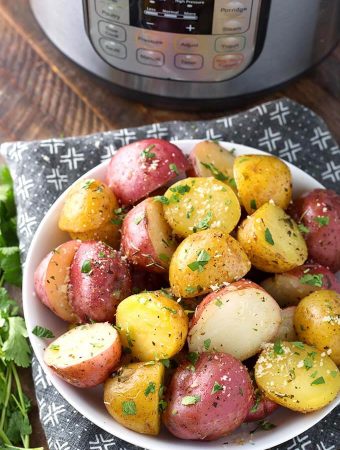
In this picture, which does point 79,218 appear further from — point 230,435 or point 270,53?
point 270,53

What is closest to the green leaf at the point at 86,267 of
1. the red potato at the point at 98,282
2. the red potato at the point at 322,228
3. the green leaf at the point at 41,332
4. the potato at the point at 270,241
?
the red potato at the point at 98,282

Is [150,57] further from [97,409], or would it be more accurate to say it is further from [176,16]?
[97,409]

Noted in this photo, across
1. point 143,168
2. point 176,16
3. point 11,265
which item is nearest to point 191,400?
point 143,168

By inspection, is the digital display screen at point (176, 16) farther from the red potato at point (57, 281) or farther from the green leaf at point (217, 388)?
the green leaf at point (217, 388)

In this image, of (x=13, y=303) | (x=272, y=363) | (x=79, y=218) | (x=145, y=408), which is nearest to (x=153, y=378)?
(x=145, y=408)

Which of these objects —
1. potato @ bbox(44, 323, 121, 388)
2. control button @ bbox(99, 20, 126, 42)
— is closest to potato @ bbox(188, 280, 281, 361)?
potato @ bbox(44, 323, 121, 388)
